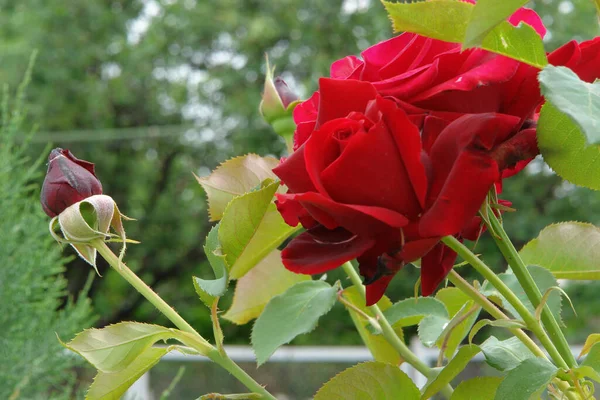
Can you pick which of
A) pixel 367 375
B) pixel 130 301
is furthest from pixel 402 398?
pixel 130 301

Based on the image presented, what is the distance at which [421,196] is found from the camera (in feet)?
0.57

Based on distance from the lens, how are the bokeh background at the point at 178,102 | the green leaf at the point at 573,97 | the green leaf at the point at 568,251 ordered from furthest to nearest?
the bokeh background at the point at 178,102 → the green leaf at the point at 568,251 → the green leaf at the point at 573,97

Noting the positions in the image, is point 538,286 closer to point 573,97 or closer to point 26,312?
point 573,97

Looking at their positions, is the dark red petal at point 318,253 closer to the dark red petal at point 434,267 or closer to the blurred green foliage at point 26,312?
the dark red petal at point 434,267

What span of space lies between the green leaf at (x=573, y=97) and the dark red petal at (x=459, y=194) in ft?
0.08

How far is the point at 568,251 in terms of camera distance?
0.26 metres

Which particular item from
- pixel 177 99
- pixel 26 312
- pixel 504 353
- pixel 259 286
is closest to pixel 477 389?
pixel 504 353

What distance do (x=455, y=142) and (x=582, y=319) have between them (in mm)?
3864

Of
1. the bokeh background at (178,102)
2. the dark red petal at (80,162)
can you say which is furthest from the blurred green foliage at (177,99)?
the dark red petal at (80,162)

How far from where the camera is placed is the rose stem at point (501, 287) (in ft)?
0.60

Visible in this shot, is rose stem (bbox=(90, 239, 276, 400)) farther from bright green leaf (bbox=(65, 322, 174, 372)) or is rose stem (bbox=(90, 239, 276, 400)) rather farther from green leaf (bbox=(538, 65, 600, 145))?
green leaf (bbox=(538, 65, 600, 145))

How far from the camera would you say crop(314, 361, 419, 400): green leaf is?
0.21 metres

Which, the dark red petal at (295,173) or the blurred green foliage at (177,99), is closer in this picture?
the dark red petal at (295,173)

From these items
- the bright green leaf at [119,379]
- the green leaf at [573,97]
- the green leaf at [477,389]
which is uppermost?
the green leaf at [573,97]
